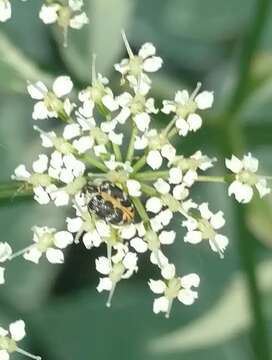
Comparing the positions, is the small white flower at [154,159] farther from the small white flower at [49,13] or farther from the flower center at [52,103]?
the small white flower at [49,13]

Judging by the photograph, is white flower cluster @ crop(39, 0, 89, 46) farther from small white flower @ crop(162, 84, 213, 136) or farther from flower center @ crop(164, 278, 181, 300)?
flower center @ crop(164, 278, 181, 300)

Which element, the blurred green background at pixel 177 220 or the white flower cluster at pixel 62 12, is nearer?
the white flower cluster at pixel 62 12

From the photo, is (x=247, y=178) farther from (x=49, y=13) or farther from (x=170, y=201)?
(x=49, y=13)

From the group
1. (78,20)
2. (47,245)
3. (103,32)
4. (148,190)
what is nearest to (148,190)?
(148,190)

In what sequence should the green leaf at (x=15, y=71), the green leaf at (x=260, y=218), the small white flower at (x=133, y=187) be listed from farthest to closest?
the green leaf at (x=260, y=218)
the green leaf at (x=15, y=71)
the small white flower at (x=133, y=187)

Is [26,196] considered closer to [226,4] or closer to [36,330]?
[36,330]

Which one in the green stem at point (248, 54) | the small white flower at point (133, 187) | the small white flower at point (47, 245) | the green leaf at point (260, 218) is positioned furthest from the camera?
the green leaf at point (260, 218)

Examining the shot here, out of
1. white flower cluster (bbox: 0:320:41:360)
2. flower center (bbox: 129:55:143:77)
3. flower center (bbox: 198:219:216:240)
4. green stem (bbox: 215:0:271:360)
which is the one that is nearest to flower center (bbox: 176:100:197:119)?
flower center (bbox: 129:55:143:77)

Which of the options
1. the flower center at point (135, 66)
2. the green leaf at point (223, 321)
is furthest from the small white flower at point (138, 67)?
the green leaf at point (223, 321)
